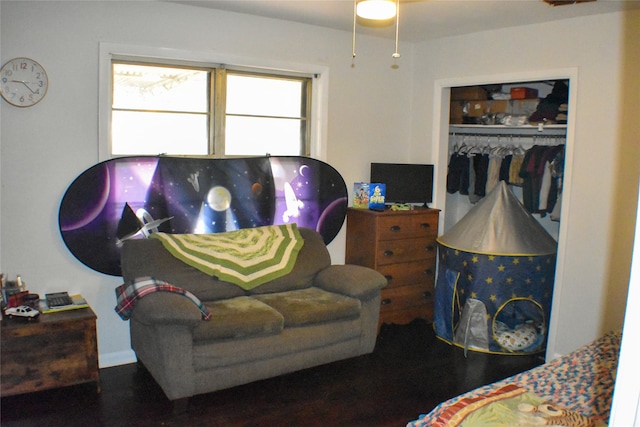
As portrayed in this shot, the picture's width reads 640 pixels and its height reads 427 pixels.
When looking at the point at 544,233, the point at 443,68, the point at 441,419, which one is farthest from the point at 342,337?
the point at 443,68

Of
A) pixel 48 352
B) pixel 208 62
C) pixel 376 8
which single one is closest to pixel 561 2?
pixel 376 8

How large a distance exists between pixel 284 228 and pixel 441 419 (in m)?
2.33

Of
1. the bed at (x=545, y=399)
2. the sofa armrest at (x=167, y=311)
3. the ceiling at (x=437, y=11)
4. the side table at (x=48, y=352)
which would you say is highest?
the ceiling at (x=437, y=11)

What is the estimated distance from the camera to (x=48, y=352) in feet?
10.4

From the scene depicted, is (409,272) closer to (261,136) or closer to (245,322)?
(261,136)

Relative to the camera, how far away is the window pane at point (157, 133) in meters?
3.83

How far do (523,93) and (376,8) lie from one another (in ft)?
8.74

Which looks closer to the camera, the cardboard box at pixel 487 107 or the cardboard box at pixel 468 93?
the cardboard box at pixel 487 107

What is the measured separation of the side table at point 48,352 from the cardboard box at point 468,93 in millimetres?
3717

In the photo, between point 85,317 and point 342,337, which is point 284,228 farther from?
point 85,317

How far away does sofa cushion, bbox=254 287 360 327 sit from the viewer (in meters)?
3.50

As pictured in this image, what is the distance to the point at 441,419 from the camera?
2.14 m

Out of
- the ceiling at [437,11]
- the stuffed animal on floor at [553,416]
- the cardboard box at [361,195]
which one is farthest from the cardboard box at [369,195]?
the stuffed animal on floor at [553,416]

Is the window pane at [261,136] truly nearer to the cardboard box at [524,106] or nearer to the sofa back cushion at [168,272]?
the sofa back cushion at [168,272]
